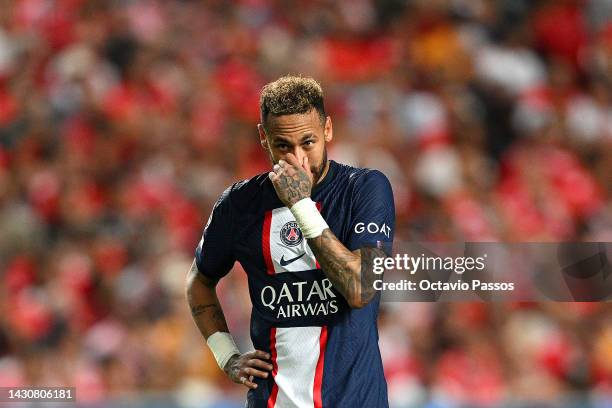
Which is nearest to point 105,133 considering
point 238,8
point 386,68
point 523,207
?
point 238,8

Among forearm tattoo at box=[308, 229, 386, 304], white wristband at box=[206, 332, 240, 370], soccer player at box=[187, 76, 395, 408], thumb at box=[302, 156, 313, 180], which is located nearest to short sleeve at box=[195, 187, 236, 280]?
soccer player at box=[187, 76, 395, 408]

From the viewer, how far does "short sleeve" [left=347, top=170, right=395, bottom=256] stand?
10.7 feet

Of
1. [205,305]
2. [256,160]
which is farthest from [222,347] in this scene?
[256,160]

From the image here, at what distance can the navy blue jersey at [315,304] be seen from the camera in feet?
10.7

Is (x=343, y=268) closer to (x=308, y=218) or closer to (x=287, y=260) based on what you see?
(x=308, y=218)

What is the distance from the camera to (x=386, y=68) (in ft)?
29.2

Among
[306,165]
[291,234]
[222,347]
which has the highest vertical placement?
[306,165]

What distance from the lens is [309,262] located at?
333 cm

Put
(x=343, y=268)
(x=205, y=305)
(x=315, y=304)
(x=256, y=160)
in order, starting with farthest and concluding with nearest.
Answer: (x=256, y=160), (x=205, y=305), (x=315, y=304), (x=343, y=268)

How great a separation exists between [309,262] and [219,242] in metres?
0.42

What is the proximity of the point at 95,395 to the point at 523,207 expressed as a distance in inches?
132

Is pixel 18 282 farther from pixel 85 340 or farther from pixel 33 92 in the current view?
pixel 33 92

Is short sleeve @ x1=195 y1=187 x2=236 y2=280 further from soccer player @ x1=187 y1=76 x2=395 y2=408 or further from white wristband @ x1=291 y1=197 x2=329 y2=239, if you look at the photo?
white wristband @ x1=291 y1=197 x2=329 y2=239

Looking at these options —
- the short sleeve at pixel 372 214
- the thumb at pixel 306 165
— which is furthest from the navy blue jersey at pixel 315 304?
the thumb at pixel 306 165
